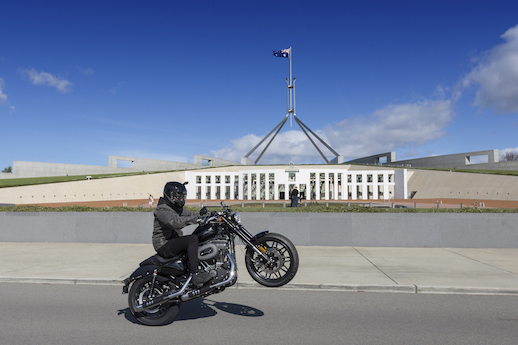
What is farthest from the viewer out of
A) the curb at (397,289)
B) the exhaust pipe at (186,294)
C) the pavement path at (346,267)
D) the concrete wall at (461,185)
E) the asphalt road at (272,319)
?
the concrete wall at (461,185)

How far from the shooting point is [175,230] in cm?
498

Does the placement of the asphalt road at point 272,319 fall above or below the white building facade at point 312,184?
below

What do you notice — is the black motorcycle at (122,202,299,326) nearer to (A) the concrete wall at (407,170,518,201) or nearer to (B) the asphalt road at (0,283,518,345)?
(B) the asphalt road at (0,283,518,345)

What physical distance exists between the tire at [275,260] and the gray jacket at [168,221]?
→ 990mm

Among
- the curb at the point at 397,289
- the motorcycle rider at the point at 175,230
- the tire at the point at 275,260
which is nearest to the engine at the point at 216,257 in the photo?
the motorcycle rider at the point at 175,230

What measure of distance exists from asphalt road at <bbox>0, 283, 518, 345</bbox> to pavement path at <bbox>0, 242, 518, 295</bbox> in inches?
16.2

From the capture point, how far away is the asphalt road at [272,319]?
420 centimetres

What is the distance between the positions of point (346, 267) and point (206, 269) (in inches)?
192

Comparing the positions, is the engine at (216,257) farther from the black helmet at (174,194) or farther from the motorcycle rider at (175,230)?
the black helmet at (174,194)

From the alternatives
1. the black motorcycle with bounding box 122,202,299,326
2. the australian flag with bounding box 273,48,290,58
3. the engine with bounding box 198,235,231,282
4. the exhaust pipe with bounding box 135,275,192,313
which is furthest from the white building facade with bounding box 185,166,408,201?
the exhaust pipe with bounding box 135,275,192,313

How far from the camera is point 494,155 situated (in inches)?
2111

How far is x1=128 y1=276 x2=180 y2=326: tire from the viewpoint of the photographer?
4.70m

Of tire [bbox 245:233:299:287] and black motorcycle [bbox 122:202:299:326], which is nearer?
black motorcycle [bbox 122:202:299:326]

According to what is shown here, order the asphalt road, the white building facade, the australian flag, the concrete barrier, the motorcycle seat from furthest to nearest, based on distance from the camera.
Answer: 1. the australian flag
2. the white building facade
3. the concrete barrier
4. the motorcycle seat
5. the asphalt road
